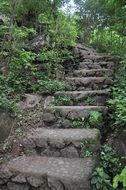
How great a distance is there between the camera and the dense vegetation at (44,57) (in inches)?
186

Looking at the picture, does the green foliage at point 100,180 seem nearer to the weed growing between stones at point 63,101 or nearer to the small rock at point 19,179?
the small rock at point 19,179

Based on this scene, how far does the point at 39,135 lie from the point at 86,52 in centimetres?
648

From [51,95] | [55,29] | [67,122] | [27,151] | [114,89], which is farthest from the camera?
[55,29]

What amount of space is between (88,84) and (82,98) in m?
1.01

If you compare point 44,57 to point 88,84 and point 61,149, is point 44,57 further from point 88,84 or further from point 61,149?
point 61,149

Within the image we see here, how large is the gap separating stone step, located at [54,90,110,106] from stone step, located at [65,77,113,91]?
701mm

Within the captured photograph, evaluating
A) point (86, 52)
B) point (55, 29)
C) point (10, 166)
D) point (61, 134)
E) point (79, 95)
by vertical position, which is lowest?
point (10, 166)

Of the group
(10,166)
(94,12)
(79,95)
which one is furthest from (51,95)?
(94,12)

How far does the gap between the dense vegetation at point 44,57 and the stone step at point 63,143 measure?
0.26m

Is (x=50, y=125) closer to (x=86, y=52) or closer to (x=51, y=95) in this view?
(x=51, y=95)

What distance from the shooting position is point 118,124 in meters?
4.93

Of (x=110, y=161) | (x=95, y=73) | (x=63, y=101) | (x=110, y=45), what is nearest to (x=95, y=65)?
(x=95, y=73)

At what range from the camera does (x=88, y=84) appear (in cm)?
714

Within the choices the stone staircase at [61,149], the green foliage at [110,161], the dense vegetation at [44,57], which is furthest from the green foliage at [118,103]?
the green foliage at [110,161]
